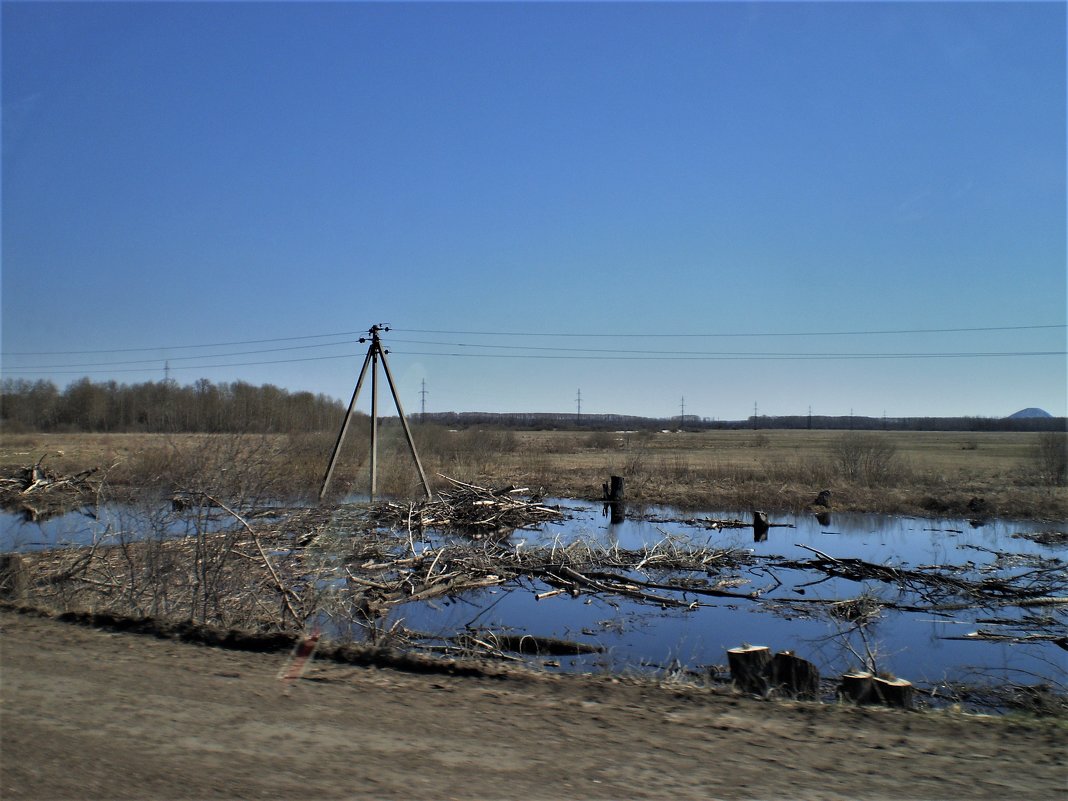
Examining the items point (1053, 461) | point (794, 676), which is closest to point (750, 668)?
point (794, 676)

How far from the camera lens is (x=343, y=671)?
7.11m

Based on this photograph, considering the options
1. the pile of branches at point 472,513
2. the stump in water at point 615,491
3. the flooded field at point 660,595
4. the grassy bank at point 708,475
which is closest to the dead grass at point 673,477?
the grassy bank at point 708,475

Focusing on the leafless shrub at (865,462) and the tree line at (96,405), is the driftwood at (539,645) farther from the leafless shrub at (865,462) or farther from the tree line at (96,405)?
the leafless shrub at (865,462)

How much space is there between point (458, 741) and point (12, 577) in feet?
29.7

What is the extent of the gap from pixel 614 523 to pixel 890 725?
20702 mm

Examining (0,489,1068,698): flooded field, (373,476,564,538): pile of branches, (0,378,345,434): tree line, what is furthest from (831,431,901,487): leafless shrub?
(0,378,345,434): tree line

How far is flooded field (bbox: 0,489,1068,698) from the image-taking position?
10.6 m

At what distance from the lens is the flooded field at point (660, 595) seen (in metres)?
10.6

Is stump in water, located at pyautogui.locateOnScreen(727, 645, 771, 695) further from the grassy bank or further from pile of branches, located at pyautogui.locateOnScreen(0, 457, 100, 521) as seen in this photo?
pile of branches, located at pyautogui.locateOnScreen(0, 457, 100, 521)

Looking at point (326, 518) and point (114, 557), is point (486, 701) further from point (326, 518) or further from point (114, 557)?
point (326, 518)

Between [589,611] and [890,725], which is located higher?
[890,725]

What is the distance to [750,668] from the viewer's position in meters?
7.26

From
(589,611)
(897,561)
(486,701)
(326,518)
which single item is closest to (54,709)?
(486,701)

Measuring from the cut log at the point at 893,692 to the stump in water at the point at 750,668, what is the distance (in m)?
0.95
